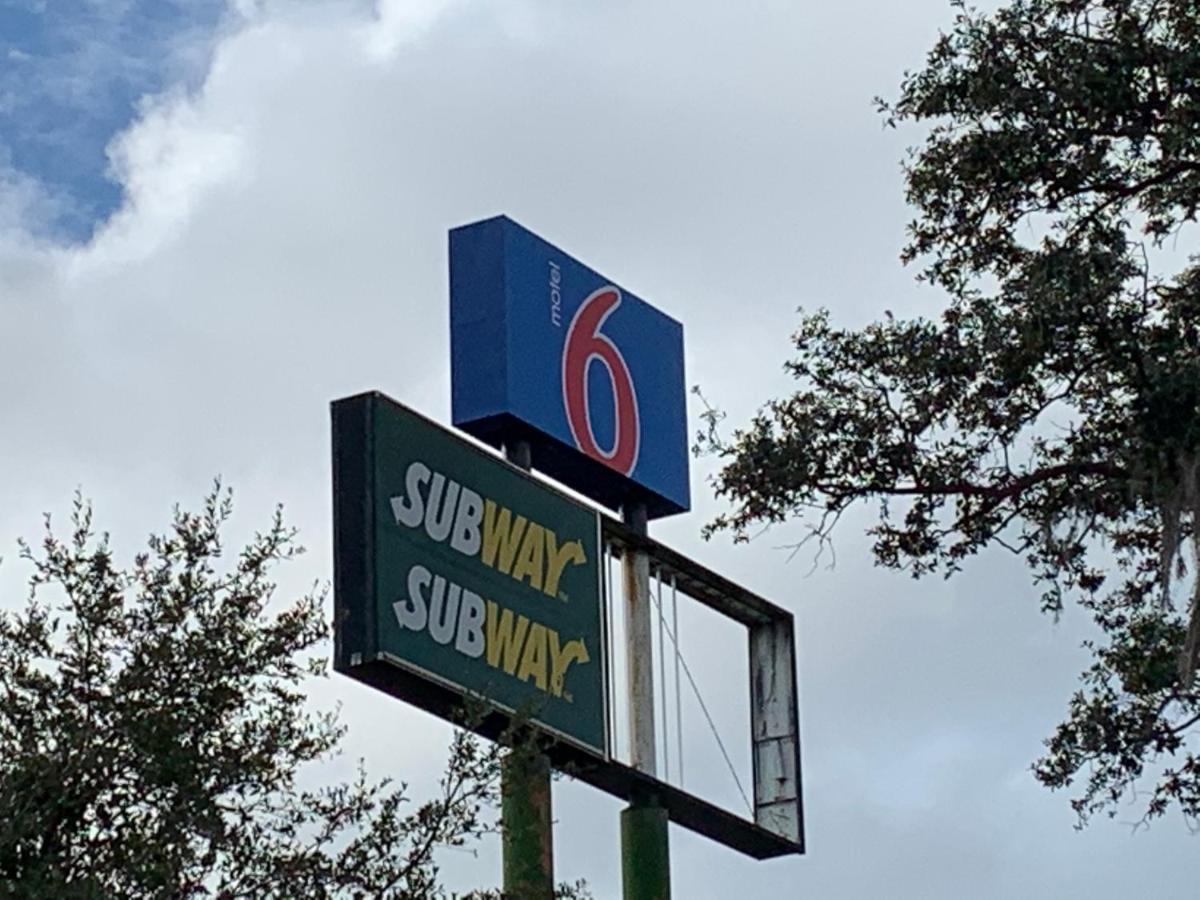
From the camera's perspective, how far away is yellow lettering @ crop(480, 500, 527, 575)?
22.0 m

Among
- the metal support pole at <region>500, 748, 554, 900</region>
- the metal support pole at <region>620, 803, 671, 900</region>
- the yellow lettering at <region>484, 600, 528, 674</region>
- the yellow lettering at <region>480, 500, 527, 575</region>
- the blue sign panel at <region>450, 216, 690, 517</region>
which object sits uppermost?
the blue sign panel at <region>450, 216, 690, 517</region>

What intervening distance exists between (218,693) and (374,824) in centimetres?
107

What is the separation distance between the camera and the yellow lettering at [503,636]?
2154 cm

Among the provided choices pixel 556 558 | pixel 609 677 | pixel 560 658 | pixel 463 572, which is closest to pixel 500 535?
pixel 463 572

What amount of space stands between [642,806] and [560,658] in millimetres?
1763

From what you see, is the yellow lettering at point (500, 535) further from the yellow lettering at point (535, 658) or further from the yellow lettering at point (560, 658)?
the yellow lettering at point (560, 658)

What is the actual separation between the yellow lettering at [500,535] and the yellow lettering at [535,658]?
1.84ft

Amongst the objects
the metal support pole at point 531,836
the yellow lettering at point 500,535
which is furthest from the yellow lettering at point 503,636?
the metal support pole at point 531,836

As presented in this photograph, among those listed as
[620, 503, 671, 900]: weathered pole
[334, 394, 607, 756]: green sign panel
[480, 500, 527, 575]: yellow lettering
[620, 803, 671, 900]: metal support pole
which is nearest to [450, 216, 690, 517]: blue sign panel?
[334, 394, 607, 756]: green sign panel

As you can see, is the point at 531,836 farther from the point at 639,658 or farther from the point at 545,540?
the point at 639,658

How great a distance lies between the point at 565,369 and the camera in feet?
76.8

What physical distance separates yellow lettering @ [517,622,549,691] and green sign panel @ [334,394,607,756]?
0.04 feet

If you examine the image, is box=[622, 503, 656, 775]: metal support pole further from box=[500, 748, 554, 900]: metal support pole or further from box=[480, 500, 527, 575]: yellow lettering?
box=[500, 748, 554, 900]: metal support pole

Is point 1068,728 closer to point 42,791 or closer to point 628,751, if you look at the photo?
point 628,751
